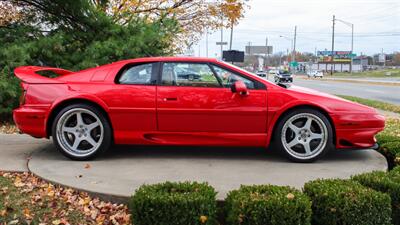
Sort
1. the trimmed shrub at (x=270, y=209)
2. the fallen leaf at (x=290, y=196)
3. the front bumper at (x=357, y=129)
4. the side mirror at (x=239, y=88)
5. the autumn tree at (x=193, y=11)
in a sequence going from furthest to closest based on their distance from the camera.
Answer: the autumn tree at (x=193, y=11), the front bumper at (x=357, y=129), the side mirror at (x=239, y=88), the fallen leaf at (x=290, y=196), the trimmed shrub at (x=270, y=209)

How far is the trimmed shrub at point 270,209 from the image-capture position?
308 centimetres

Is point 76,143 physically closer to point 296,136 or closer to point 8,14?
point 296,136

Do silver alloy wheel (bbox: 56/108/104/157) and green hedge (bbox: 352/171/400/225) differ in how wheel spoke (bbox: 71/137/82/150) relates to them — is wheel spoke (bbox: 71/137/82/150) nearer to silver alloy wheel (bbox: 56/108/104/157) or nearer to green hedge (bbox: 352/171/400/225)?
silver alloy wheel (bbox: 56/108/104/157)

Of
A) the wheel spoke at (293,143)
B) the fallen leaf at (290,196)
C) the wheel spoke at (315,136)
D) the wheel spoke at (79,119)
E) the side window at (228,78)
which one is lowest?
the fallen leaf at (290,196)

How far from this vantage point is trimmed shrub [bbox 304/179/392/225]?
322cm

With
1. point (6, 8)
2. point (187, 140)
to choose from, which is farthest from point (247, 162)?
point (6, 8)

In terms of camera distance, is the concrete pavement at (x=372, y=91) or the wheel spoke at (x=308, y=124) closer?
the wheel spoke at (x=308, y=124)

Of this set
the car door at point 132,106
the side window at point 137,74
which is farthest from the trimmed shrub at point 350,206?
the side window at point 137,74

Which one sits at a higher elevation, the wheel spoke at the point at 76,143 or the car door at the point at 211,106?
the car door at the point at 211,106

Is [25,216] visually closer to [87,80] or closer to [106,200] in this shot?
[106,200]

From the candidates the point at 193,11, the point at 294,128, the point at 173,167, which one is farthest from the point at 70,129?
the point at 193,11

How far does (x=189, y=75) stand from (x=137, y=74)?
65cm

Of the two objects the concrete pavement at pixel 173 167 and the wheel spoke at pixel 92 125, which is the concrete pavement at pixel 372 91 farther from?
the wheel spoke at pixel 92 125

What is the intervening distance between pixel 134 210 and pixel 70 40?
678 cm
